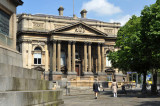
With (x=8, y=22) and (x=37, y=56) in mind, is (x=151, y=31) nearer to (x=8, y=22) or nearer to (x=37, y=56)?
(x=8, y=22)

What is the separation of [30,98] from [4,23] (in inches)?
163

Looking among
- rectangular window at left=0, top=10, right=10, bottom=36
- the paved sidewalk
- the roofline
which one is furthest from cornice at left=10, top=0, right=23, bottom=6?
the paved sidewalk

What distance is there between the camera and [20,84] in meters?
10.2

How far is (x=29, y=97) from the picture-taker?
1002 cm

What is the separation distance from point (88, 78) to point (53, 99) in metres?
39.2

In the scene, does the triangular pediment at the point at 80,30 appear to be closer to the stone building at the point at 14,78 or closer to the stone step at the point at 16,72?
the stone building at the point at 14,78

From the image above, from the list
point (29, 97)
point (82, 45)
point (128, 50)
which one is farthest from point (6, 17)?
point (82, 45)

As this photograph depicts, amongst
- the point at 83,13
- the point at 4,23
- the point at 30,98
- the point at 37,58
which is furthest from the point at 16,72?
the point at 83,13

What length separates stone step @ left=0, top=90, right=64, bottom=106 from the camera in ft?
27.6

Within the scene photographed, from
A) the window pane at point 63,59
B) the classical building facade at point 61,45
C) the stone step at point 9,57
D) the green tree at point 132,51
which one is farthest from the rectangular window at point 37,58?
the stone step at point 9,57

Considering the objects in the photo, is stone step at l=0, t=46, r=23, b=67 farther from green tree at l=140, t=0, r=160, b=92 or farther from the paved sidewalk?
green tree at l=140, t=0, r=160, b=92

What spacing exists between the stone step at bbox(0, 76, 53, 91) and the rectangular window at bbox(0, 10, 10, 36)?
9.08ft

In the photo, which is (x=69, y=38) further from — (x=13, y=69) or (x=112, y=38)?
(x=13, y=69)

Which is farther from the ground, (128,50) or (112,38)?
(112,38)
